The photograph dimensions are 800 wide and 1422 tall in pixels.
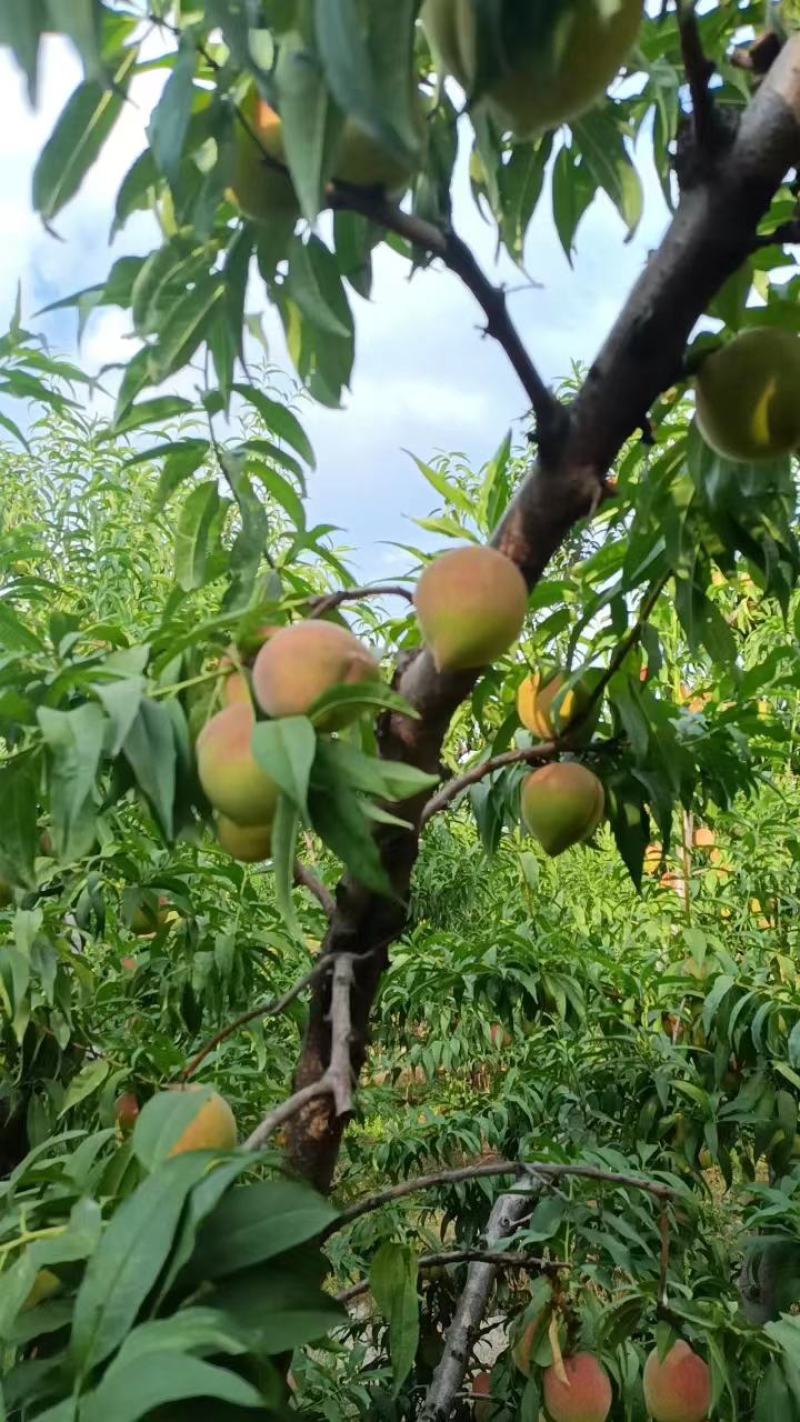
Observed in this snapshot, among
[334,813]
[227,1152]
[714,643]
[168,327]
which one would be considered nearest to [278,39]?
[168,327]

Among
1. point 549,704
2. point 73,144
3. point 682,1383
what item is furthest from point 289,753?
point 682,1383

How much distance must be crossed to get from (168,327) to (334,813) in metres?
0.23

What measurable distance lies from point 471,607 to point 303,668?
0.32ft

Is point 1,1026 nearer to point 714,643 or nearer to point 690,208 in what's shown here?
point 714,643

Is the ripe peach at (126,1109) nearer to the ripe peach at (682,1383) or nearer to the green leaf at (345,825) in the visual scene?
the ripe peach at (682,1383)

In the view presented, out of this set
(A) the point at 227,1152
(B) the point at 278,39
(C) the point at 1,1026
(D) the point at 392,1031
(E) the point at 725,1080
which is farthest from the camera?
(D) the point at 392,1031

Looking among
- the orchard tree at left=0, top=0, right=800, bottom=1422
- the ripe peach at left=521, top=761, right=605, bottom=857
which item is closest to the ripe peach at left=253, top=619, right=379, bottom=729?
the orchard tree at left=0, top=0, right=800, bottom=1422

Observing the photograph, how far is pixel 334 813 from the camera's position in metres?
0.50

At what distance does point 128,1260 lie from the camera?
1.42 ft

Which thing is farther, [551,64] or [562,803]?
[562,803]

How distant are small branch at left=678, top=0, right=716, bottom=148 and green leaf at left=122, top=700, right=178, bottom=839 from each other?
354 mm

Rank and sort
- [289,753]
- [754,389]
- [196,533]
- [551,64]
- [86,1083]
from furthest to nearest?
[86,1083], [196,533], [754,389], [289,753], [551,64]

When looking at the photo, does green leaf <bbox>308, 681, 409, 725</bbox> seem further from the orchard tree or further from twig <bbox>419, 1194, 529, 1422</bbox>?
twig <bbox>419, 1194, 529, 1422</bbox>

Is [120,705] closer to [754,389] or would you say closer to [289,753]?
[289,753]
